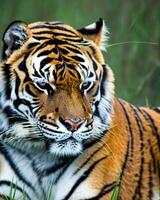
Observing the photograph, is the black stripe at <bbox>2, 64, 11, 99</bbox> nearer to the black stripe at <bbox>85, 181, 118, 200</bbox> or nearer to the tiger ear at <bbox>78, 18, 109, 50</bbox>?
the tiger ear at <bbox>78, 18, 109, 50</bbox>

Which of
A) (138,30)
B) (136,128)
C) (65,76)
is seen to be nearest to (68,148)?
(65,76)

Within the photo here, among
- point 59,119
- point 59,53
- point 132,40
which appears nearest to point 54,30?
point 59,53

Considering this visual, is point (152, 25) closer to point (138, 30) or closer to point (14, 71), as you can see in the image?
point (138, 30)

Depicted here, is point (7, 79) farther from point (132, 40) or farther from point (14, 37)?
point (132, 40)

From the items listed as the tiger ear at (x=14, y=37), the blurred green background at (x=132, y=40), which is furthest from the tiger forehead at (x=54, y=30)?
the blurred green background at (x=132, y=40)

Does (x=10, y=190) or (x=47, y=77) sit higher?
(x=47, y=77)

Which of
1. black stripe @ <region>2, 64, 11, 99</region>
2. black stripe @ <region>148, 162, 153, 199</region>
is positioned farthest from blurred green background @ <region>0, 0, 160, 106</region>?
black stripe @ <region>2, 64, 11, 99</region>

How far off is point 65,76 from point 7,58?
38 cm

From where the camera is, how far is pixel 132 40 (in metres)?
13.1

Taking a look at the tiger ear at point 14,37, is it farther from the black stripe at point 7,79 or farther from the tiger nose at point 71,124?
the tiger nose at point 71,124

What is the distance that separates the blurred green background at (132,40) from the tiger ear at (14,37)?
464 cm

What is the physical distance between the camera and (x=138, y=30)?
1308 cm

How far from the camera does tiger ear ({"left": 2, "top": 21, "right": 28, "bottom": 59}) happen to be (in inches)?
283

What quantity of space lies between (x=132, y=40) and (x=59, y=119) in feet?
20.5
